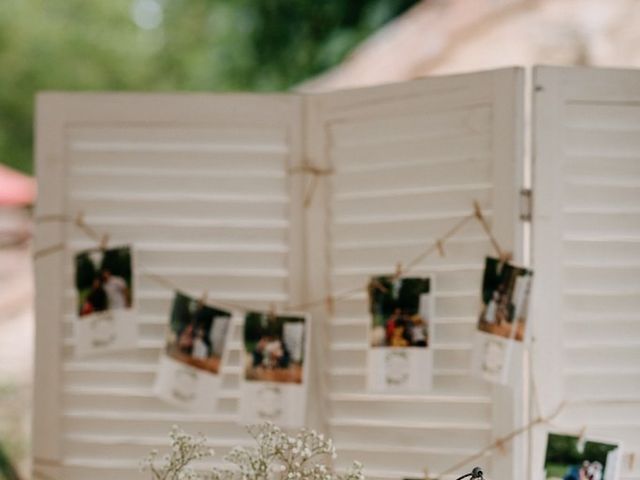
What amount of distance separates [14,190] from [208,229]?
162 inches

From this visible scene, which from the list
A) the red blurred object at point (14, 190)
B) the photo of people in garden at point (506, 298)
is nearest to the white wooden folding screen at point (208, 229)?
the photo of people in garden at point (506, 298)

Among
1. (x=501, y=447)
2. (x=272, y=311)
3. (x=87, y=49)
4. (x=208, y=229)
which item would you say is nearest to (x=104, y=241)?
(x=208, y=229)

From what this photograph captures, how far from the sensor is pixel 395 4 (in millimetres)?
5336

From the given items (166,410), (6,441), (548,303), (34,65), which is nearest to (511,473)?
(548,303)

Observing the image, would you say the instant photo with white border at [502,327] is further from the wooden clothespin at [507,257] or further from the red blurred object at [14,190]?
the red blurred object at [14,190]

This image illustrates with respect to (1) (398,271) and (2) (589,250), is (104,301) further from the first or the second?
(2) (589,250)

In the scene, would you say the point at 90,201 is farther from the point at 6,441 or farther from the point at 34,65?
the point at 34,65

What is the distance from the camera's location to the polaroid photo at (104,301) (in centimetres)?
235

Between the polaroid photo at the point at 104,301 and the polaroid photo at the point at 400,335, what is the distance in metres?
0.53

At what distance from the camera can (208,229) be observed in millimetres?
2371

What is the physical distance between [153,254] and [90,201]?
180 millimetres

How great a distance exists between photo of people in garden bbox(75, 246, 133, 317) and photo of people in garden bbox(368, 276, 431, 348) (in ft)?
1.74

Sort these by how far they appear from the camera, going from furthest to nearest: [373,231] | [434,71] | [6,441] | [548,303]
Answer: [6,441] → [434,71] → [373,231] → [548,303]

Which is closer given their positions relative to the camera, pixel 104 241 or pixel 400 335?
pixel 400 335
